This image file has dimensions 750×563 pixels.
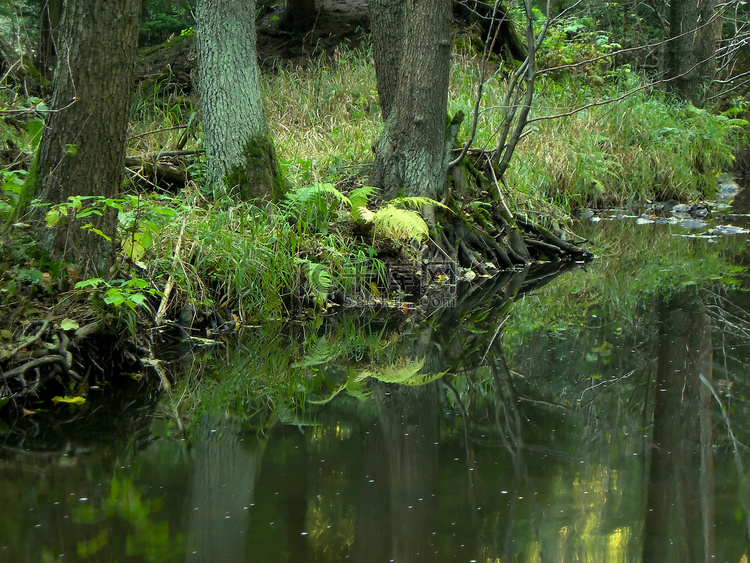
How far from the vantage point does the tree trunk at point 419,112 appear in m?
7.29

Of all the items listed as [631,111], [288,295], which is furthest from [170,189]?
[631,111]

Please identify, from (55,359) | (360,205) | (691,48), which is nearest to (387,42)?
(360,205)

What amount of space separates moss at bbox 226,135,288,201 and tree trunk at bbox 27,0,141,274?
89.2 inches

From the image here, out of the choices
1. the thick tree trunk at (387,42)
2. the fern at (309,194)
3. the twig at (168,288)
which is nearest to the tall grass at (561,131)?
the thick tree trunk at (387,42)

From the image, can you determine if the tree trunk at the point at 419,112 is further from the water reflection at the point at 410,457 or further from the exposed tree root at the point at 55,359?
the exposed tree root at the point at 55,359

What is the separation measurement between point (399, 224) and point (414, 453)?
3505mm

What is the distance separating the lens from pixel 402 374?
4574 mm

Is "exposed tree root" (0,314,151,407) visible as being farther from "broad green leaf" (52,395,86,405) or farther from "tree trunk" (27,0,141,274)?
"tree trunk" (27,0,141,274)

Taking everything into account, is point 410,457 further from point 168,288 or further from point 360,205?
point 360,205

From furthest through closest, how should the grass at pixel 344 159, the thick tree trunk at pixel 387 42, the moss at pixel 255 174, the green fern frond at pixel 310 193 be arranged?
the thick tree trunk at pixel 387 42 < the moss at pixel 255 174 < the green fern frond at pixel 310 193 < the grass at pixel 344 159


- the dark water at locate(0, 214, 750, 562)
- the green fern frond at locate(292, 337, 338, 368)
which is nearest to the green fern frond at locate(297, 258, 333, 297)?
the dark water at locate(0, 214, 750, 562)

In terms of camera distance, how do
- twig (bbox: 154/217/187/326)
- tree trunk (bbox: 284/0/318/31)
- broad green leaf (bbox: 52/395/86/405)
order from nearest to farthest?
broad green leaf (bbox: 52/395/86/405) → twig (bbox: 154/217/187/326) → tree trunk (bbox: 284/0/318/31)

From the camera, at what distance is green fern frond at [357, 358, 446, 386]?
14.6 feet

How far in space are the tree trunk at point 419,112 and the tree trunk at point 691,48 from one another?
885 centimetres
